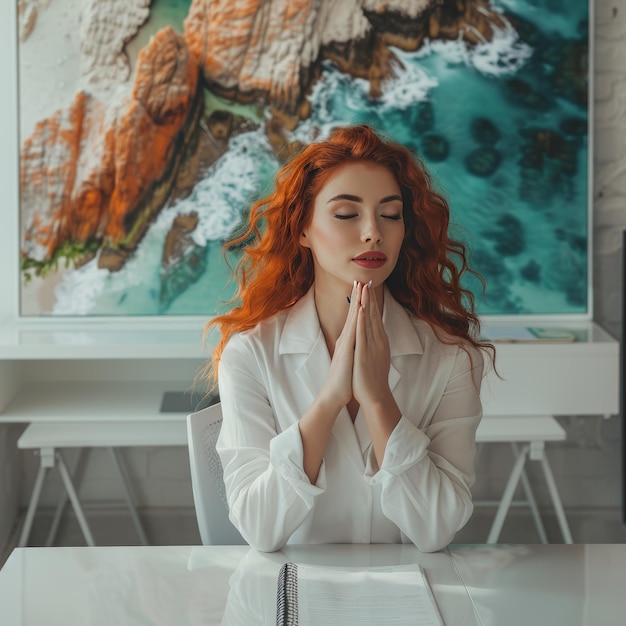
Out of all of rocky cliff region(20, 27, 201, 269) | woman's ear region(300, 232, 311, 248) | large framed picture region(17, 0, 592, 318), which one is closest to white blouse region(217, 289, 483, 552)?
woman's ear region(300, 232, 311, 248)

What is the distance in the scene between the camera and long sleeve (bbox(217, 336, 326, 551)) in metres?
1.61

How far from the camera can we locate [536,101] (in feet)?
10.2

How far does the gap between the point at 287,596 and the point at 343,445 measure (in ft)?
1.23

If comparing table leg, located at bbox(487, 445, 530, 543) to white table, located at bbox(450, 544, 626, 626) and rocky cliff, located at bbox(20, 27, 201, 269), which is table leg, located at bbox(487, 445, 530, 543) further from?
rocky cliff, located at bbox(20, 27, 201, 269)

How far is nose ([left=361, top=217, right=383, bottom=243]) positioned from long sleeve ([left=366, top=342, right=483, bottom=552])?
32 cm

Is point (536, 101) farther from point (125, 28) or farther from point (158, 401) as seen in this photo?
point (158, 401)

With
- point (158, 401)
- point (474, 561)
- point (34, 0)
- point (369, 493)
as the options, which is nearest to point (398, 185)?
point (369, 493)

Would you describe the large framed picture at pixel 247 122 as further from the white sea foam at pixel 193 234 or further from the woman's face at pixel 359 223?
the woman's face at pixel 359 223

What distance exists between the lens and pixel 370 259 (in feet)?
5.49

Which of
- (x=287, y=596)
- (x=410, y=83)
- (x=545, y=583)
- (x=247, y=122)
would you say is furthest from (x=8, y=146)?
(x=545, y=583)

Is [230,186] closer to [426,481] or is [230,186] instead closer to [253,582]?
[426,481]

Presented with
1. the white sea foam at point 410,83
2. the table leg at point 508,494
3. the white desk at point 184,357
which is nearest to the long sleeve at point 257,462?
the white desk at point 184,357

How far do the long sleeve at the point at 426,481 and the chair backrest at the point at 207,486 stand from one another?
1.26 feet

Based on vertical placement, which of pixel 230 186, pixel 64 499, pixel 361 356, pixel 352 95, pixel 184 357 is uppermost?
pixel 352 95
